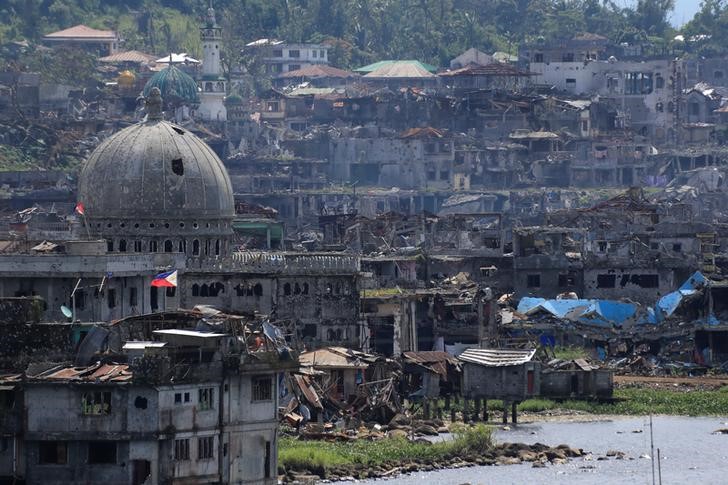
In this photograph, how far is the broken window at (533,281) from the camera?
9944cm

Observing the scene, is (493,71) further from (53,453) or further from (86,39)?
(53,453)

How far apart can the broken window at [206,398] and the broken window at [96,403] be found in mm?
A: 1750

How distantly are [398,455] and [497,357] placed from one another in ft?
34.5

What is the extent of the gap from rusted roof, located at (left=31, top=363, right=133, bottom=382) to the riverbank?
9.82 meters

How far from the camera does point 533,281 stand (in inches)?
3917

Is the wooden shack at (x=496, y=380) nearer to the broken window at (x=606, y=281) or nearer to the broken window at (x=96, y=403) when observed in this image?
the broken window at (x=606, y=281)

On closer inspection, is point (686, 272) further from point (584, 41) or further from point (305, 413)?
point (584, 41)

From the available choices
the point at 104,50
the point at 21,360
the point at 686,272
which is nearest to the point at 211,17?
the point at 104,50

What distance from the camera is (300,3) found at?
188 metres

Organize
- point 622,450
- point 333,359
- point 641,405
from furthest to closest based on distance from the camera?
point 641,405
point 333,359
point 622,450

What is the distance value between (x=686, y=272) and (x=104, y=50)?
7673 centimetres

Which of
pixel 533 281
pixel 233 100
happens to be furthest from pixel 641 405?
pixel 233 100

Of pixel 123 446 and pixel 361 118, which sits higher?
pixel 361 118

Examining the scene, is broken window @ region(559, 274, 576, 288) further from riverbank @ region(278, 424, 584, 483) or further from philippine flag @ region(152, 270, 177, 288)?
philippine flag @ region(152, 270, 177, 288)
